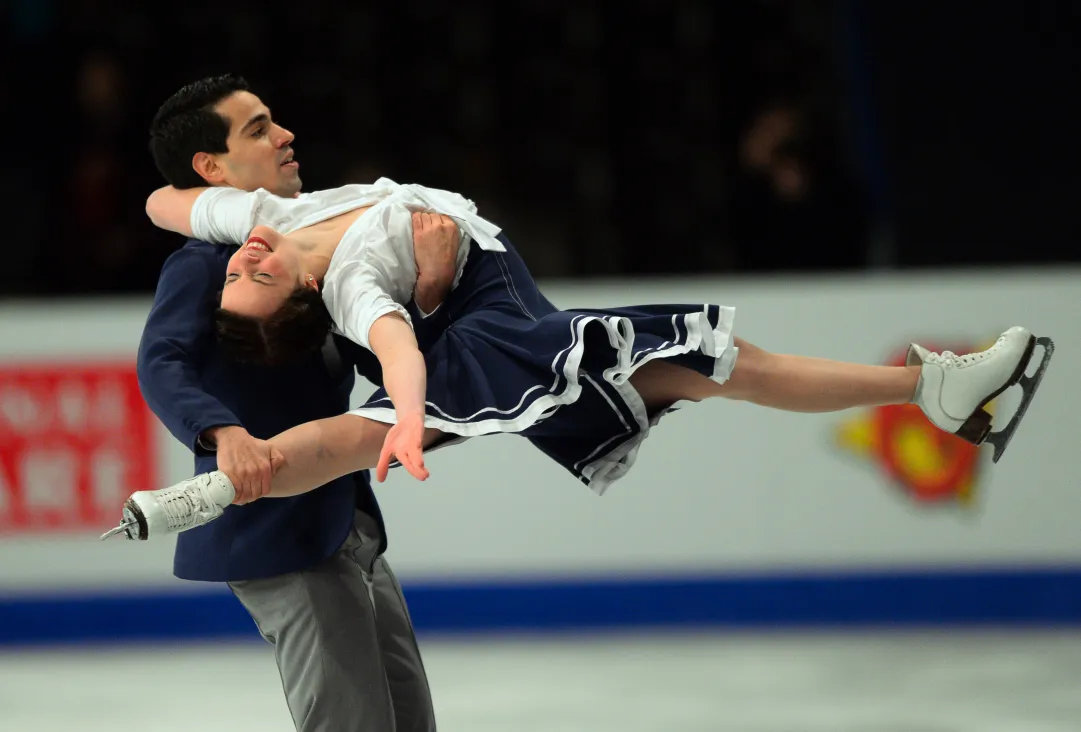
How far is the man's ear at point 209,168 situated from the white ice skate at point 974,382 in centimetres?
141

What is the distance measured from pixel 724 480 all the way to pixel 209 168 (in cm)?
237

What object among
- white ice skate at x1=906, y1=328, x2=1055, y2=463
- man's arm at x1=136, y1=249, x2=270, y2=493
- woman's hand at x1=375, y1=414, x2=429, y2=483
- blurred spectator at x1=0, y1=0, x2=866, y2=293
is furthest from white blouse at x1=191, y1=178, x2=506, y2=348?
blurred spectator at x1=0, y1=0, x2=866, y2=293

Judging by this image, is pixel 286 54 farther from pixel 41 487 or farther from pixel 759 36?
pixel 41 487

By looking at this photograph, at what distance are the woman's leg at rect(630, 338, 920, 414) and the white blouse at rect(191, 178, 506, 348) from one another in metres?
0.41

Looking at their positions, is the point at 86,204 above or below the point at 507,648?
above

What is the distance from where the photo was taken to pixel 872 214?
5949mm

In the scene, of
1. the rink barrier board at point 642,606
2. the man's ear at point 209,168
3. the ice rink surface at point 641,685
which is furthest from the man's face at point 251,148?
the rink barrier board at point 642,606

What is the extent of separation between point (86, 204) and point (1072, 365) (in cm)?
373

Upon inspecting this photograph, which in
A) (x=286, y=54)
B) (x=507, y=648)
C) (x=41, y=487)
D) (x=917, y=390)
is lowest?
(x=507, y=648)

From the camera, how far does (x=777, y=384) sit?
2660mm

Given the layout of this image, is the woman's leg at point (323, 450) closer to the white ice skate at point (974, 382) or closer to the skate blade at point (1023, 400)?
the white ice skate at point (974, 382)

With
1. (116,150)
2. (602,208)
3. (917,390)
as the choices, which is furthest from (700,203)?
(917,390)

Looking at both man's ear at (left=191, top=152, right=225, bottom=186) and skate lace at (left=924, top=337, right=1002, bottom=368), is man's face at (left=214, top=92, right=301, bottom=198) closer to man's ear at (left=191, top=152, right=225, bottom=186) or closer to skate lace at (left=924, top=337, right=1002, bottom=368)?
man's ear at (left=191, top=152, right=225, bottom=186)

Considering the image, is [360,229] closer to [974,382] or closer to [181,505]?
[181,505]
